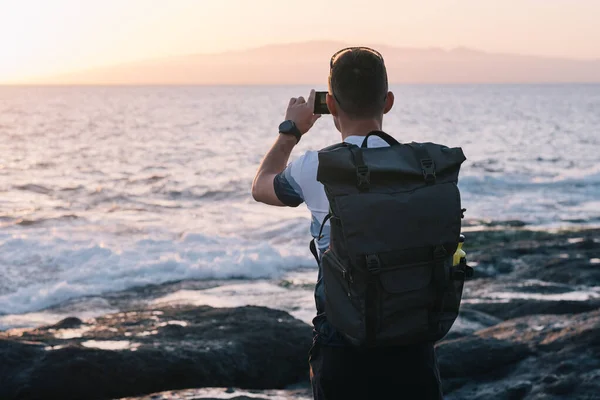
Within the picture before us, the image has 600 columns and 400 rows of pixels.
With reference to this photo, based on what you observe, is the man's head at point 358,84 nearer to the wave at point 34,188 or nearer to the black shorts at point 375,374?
the black shorts at point 375,374

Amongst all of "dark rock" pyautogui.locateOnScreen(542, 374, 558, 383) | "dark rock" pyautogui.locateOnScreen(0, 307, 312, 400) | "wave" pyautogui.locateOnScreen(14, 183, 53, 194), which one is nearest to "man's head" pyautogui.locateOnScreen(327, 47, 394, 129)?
"dark rock" pyautogui.locateOnScreen(542, 374, 558, 383)

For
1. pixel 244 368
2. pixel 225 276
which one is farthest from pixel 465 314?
pixel 225 276

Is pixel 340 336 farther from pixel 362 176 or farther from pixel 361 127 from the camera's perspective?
pixel 361 127

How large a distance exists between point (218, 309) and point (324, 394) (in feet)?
15.6

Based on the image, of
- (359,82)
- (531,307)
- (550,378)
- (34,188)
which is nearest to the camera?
(359,82)

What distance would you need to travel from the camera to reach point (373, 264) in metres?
2.44

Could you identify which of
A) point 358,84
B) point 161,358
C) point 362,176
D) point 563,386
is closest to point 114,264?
point 161,358

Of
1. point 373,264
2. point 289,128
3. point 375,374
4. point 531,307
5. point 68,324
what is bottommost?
point 531,307

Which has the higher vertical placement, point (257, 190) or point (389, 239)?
point (257, 190)

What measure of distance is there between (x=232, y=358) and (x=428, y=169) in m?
3.87

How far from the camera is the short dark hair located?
8.39 feet

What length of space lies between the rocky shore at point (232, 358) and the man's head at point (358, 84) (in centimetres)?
316

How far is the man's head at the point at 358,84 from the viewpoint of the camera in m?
2.56

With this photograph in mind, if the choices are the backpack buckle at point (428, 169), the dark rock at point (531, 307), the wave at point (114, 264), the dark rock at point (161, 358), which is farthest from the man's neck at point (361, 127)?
the wave at point (114, 264)
